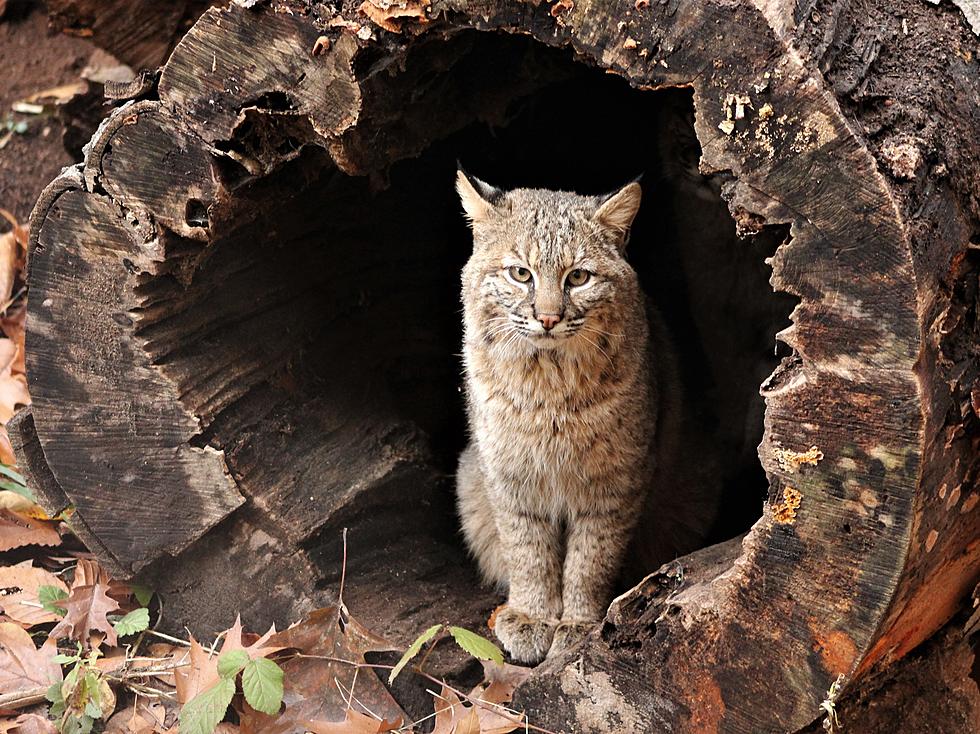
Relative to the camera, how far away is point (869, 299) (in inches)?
82.1

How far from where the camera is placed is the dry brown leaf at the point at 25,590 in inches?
131

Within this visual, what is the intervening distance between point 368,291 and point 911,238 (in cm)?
230

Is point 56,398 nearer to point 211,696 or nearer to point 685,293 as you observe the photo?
point 211,696

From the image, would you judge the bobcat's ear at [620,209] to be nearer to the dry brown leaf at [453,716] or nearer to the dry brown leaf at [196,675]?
the dry brown leaf at [453,716]

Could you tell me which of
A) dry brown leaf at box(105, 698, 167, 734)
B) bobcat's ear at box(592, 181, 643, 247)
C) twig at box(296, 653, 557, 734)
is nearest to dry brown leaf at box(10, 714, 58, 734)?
dry brown leaf at box(105, 698, 167, 734)

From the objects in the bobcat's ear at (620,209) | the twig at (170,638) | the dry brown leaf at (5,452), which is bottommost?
the twig at (170,638)

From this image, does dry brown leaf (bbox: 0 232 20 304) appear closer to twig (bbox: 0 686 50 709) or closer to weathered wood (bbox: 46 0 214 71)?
weathered wood (bbox: 46 0 214 71)

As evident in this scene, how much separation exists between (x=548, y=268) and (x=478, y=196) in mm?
358

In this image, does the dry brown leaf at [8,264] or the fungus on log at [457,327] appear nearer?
the fungus on log at [457,327]

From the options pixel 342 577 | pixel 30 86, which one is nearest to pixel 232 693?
pixel 342 577

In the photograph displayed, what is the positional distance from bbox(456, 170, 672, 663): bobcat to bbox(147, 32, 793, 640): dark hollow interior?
455 mm

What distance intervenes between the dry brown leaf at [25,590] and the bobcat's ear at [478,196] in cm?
187

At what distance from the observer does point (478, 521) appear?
3717 millimetres

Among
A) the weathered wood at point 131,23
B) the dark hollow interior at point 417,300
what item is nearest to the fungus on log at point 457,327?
the dark hollow interior at point 417,300
